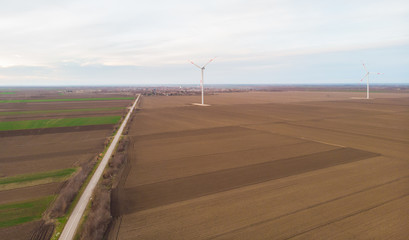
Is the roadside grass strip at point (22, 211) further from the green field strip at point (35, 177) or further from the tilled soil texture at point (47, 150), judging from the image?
the tilled soil texture at point (47, 150)

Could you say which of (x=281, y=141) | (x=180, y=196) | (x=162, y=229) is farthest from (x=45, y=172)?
(x=281, y=141)

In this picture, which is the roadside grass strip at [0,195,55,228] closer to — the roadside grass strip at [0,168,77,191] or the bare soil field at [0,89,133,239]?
the bare soil field at [0,89,133,239]

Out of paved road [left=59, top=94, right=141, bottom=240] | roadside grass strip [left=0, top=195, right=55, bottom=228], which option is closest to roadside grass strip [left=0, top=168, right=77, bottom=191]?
paved road [left=59, top=94, right=141, bottom=240]

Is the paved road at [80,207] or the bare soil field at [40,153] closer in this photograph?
the paved road at [80,207]

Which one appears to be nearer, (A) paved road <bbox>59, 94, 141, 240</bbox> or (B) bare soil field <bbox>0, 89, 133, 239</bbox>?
(A) paved road <bbox>59, 94, 141, 240</bbox>

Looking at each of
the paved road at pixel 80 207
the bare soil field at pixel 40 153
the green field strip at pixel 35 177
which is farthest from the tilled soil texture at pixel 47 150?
the paved road at pixel 80 207

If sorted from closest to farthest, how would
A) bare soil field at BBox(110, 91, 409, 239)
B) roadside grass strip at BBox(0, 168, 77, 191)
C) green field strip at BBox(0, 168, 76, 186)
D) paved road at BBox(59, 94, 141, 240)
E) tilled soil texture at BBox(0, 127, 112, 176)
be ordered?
bare soil field at BBox(110, 91, 409, 239) < paved road at BBox(59, 94, 141, 240) < roadside grass strip at BBox(0, 168, 77, 191) < green field strip at BBox(0, 168, 76, 186) < tilled soil texture at BBox(0, 127, 112, 176)

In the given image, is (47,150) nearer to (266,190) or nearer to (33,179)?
(33,179)

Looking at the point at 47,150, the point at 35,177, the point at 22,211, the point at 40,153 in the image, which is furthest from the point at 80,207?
the point at 47,150
